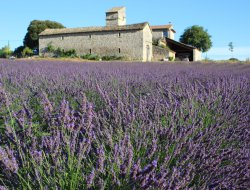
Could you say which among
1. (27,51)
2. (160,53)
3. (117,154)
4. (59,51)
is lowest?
(117,154)

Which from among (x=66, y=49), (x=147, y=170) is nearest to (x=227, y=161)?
(x=147, y=170)

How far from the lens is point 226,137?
1.96 m

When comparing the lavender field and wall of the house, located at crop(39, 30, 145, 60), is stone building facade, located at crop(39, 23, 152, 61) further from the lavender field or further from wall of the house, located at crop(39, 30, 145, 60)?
the lavender field

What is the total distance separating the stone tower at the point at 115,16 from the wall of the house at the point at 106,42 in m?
8.96

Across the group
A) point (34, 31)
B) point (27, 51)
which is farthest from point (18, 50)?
point (27, 51)

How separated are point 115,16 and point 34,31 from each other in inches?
550

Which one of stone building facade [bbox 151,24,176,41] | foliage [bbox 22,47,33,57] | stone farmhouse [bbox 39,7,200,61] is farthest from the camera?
stone building facade [bbox 151,24,176,41]

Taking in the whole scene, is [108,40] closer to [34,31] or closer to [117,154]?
[34,31]

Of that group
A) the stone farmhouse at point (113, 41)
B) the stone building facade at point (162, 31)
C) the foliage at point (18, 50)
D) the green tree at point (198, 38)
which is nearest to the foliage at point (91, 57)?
the stone farmhouse at point (113, 41)

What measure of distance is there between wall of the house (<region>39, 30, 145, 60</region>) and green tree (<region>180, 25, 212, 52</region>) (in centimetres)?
1960

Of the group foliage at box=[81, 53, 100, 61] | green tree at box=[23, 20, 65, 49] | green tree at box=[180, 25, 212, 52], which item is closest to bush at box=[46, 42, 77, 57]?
foliage at box=[81, 53, 100, 61]

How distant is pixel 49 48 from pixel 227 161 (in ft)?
122

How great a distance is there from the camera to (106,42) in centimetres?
3478

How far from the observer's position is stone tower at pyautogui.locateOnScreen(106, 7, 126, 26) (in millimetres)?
43375
